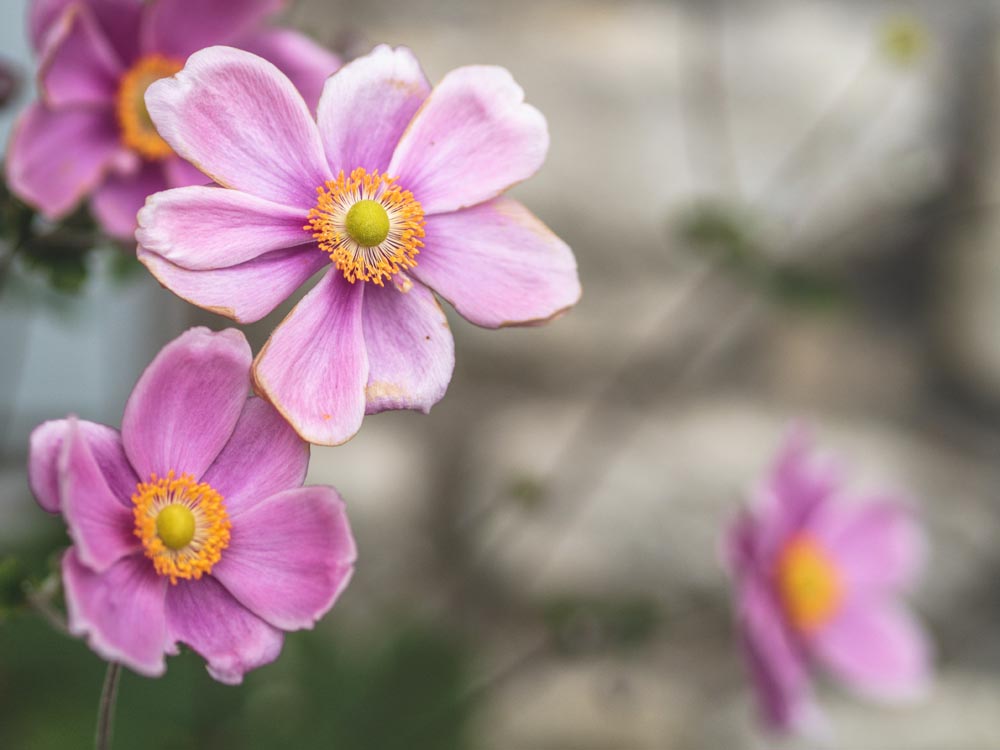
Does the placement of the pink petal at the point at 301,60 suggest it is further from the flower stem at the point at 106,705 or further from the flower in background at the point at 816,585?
the flower in background at the point at 816,585

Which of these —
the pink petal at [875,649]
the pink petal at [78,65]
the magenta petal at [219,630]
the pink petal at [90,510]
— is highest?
the pink petal at [78,65]

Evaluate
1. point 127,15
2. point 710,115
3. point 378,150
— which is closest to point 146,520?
point 378,150

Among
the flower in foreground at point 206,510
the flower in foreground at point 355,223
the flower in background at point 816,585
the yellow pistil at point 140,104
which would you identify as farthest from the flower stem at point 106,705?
the flower in background at point 816,585

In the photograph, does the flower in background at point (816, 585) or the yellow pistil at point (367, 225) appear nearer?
the yellow pistil at point (367, 225)

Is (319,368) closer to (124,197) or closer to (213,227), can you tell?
(213,227)

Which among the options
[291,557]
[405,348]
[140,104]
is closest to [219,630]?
[291,557]

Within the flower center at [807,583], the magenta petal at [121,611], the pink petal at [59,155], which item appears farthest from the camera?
the flower center at [807,583]
